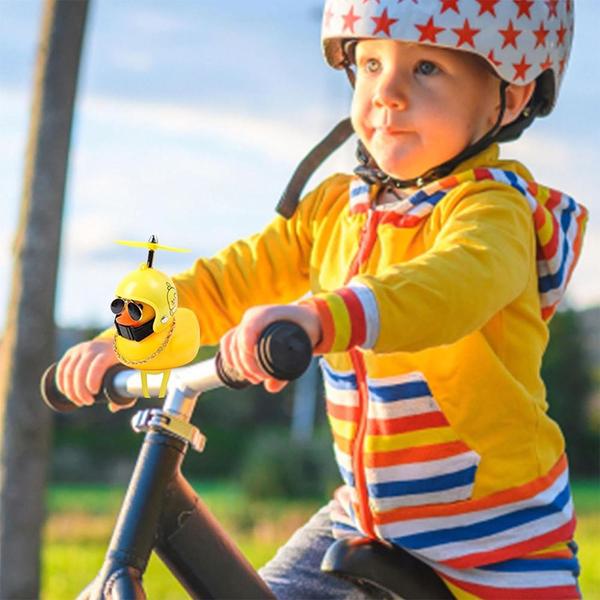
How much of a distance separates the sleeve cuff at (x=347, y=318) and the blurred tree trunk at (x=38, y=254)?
4.08 meters

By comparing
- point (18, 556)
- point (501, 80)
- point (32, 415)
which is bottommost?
point (18, 556)

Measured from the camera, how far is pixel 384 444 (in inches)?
118

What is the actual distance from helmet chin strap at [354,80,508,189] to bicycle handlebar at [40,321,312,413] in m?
0.70

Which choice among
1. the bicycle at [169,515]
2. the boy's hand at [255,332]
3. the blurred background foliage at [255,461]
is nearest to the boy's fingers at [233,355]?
the boy's hand at [255,332]

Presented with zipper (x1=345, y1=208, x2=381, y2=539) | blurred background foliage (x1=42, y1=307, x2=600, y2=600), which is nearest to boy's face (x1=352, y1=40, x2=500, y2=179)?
zipper (x1=345, y1=208, x2=381, y2=539)

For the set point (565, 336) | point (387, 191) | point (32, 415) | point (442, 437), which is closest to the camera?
point (442, 437)

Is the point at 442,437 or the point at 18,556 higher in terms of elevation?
the point at 442,437

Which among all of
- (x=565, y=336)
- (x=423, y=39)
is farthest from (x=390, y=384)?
(x=565, y=336)

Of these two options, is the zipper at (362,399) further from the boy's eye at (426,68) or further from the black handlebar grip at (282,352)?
the black handlebar grip at (282,352)

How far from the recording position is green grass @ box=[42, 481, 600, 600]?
9.11 m

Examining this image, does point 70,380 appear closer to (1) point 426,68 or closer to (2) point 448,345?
(2) point 448,345

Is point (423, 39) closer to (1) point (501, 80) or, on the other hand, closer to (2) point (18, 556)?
(1) point (501, 80)

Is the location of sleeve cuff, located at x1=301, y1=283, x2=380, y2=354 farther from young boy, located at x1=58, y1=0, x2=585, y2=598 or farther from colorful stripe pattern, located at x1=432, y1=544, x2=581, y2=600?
colorful stripe pattern, located at x1=432, y1=544, x2=581, y2=600

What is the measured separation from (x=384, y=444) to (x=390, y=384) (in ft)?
0.40
